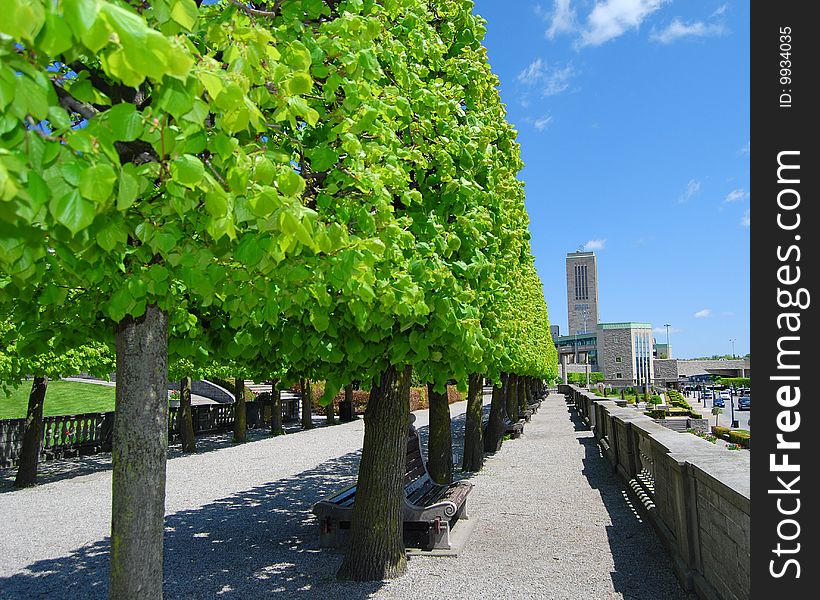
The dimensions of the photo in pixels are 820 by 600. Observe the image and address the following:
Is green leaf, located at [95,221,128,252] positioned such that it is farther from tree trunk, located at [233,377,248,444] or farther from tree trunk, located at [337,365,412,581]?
tree trunk, located at [233,377,248,444]

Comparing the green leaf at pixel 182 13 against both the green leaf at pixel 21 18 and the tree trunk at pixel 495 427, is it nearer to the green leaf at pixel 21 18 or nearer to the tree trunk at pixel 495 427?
the green leaf at pixel 21 18

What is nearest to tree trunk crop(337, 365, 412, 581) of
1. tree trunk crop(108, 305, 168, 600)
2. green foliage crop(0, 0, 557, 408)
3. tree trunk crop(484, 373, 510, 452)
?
green foliage crop(0, 0, 557, 408)

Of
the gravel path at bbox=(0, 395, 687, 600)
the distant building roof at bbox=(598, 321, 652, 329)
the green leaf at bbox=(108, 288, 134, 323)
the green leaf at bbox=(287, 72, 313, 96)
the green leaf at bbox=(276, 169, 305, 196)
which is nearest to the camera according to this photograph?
the green leaf at bbox=(276, 169, 305, 196)

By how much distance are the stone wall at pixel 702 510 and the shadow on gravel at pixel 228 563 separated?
10.6ft

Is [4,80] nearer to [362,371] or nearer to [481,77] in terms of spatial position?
[362,371]

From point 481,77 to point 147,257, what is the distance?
586 centimetres

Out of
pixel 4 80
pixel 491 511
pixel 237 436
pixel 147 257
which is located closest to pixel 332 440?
pixel 237 436

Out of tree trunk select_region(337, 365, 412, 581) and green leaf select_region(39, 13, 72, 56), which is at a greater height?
green leaf select_region(39, 13, 72, 56)

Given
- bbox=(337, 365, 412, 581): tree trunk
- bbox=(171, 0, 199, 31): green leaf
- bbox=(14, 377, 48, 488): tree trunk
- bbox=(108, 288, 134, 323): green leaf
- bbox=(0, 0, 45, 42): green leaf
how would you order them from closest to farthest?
bbox=(0, 0, 45, 42): green leaf
bbox=(171, 0, 199, 31): green leaf
bbox=(108, 288, 134, 323): green leaf
bbox=(337, 365, 412, 581): tree trunk
bbox=(14, 377, 48, 488): tree trunk

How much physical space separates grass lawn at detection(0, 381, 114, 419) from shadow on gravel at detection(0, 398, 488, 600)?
25.4m

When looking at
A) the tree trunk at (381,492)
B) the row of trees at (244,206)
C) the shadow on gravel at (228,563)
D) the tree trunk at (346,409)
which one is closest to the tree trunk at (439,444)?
the shadow on gravel at (228,563)

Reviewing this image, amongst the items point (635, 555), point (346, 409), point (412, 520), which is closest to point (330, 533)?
point (412, 520)

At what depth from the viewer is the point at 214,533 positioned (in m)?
9.69

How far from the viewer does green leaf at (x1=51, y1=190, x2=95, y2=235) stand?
1864 millimetres
